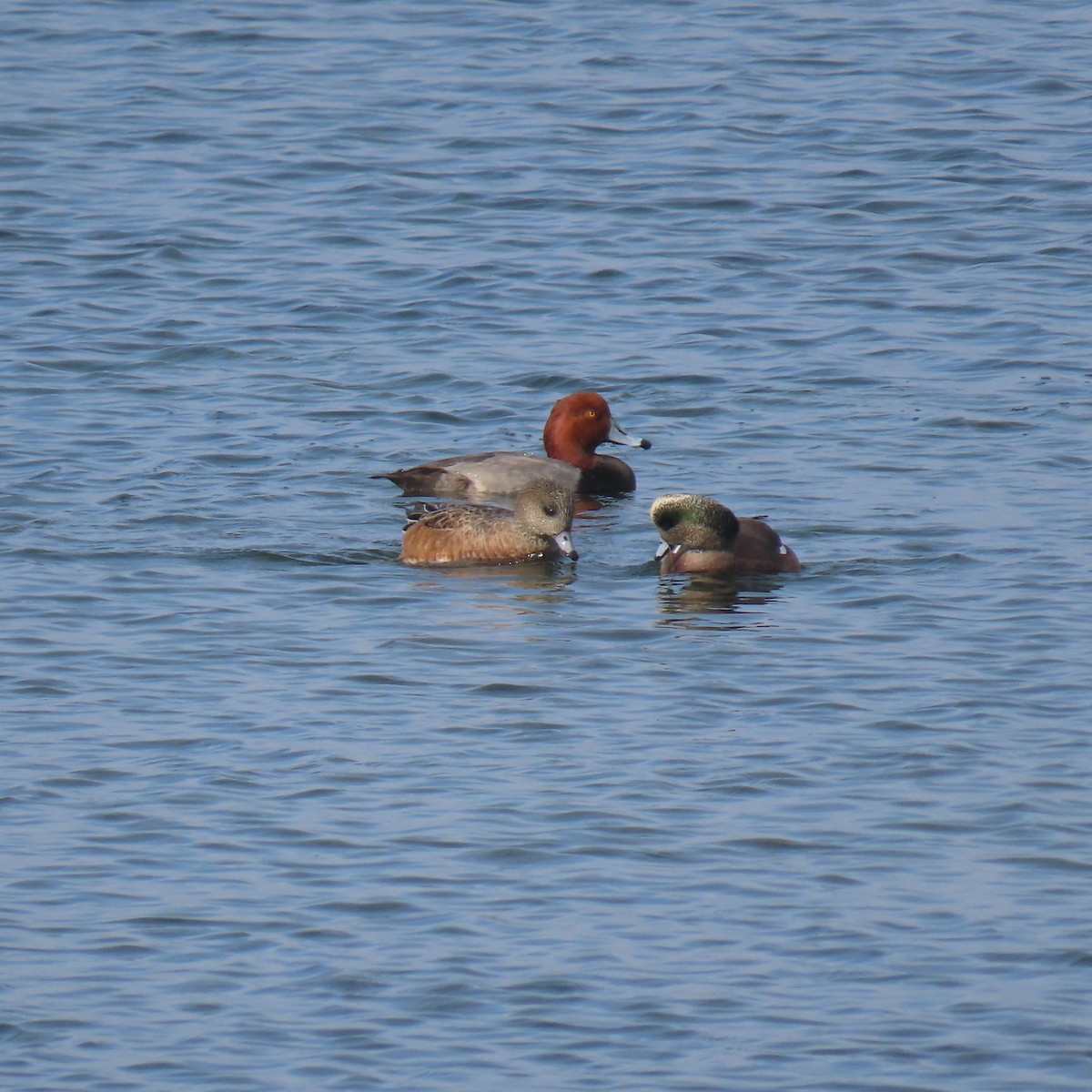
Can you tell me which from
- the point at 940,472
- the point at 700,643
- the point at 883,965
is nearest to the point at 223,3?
the point at 940,472

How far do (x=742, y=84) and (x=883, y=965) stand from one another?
18432 millimetres

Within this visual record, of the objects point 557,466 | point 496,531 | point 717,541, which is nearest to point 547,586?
point 496,531

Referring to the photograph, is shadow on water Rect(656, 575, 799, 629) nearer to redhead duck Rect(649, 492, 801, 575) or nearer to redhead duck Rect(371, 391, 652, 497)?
redhead duck Rect(649, 492, 801, 575)

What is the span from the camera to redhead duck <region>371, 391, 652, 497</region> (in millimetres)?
13898

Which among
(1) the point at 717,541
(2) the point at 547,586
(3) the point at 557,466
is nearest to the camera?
(1) the point at 717,541

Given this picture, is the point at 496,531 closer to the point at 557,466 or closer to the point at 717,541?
the point at 557,466

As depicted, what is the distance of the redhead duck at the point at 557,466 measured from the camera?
45.6ft

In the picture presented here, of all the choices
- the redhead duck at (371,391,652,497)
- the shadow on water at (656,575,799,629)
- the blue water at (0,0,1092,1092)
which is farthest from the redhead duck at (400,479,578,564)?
the shadow on water at (656,575,799,629)

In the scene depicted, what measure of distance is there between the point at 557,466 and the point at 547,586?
1902 mm

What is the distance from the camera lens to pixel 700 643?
11.1m

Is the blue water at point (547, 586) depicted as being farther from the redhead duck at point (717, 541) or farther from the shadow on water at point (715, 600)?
the redhead duck at point (717, 541)

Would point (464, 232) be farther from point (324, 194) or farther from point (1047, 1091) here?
point (1047, 1091)

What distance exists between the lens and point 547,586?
12.5 m

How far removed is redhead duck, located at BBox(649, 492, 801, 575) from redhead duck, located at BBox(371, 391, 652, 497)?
1148 millimetres
